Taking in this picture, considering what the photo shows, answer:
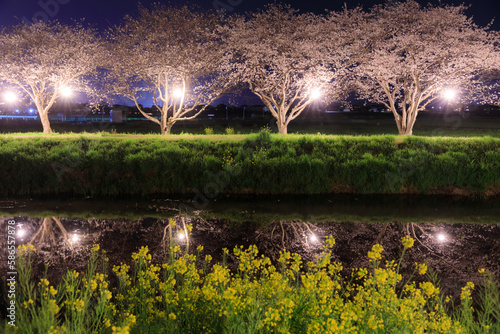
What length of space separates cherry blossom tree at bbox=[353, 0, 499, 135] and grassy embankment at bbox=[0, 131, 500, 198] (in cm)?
870

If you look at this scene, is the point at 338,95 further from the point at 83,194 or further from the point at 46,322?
the point at 46,322

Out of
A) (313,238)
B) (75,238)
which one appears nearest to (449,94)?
(313,238)

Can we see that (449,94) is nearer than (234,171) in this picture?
No

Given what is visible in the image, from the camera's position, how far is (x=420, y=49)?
80.4 feet

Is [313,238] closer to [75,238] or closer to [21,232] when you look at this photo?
[75,238]

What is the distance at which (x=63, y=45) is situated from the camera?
26.5 metres

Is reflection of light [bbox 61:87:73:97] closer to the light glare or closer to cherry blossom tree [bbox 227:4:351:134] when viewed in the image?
cherry blossom tree [bbox 227:4:351:134]

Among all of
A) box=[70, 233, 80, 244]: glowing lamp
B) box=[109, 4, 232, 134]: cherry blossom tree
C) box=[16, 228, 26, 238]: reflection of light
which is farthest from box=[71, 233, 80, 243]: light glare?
box=[109, 4, 232, 134]: cherry blossom tree

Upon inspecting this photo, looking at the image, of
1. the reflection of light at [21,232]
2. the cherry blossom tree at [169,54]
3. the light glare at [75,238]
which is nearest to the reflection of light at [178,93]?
the cherry blossom tree at [169,54]

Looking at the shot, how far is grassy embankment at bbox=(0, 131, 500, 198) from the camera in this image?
16.8 m

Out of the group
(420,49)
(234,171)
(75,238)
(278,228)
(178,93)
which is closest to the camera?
(75,238)

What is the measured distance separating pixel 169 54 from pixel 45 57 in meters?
8.10

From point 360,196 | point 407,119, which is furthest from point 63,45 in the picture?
point 407,119

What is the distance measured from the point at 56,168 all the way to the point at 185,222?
800 cm
